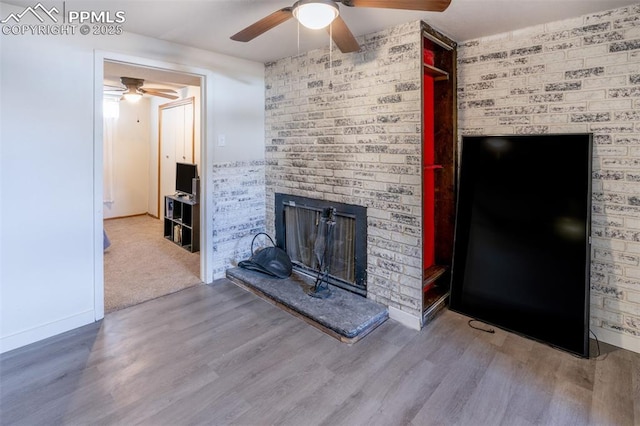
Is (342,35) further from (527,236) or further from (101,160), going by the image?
(101,160)

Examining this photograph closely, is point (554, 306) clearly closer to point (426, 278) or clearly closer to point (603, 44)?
point (426, 278)

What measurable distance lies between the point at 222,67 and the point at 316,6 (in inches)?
78.8

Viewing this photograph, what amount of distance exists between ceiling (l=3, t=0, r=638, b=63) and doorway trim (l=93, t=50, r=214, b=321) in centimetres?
24

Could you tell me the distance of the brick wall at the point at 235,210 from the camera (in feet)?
11.6

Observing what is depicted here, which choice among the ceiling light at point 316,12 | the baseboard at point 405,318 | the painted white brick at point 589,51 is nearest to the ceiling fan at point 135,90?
the ceiling light at point 316,12

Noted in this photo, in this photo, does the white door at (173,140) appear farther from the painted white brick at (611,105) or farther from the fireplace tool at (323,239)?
the painted white brick at (611,105)

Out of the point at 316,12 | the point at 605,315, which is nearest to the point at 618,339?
the point at 605,315

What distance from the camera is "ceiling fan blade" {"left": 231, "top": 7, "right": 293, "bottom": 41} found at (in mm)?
1924

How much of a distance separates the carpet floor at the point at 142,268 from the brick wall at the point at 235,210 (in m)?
0.42

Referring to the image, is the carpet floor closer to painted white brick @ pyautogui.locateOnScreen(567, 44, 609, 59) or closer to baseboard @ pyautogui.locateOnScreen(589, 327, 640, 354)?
baseboard @ pyautogui.locateOnScreen(589, 327, 640, 354)

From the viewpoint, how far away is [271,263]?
11.3ft

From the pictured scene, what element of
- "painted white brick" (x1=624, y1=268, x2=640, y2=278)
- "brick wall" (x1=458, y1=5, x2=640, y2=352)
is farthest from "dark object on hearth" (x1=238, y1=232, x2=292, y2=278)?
"painted white brick" (x1=624, y1=268, x2=640, y2=278)

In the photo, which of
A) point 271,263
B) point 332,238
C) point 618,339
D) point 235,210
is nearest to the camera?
point 618,339

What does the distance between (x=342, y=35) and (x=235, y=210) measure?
2.14 meters
